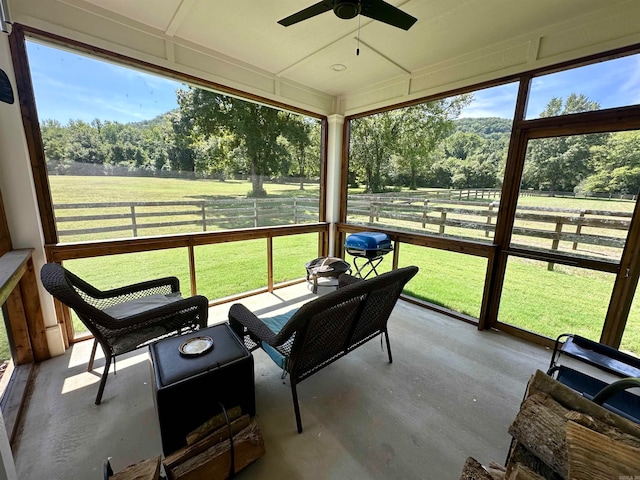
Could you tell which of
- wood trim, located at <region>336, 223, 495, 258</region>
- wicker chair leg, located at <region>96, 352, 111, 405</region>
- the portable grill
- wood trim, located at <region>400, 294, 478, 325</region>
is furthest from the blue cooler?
wicker chair leg, located at <region>96, 352, 111, 405</region>

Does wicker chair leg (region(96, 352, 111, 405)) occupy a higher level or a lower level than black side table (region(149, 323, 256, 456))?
lower

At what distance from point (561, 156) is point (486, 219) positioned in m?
0.86

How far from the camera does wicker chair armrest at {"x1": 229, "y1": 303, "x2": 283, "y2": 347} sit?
1.66 meters

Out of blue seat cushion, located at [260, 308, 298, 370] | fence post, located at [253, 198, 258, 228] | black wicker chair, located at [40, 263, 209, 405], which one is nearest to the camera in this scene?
black wicker chair, located at [40, 263, 209, 405]

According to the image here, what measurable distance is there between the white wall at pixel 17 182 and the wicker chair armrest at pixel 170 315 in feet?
4.09

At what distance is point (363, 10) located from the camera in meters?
1.63

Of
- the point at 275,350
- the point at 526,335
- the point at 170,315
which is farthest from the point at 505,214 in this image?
the point at 170,315

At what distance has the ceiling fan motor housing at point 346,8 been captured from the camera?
60.7 inches

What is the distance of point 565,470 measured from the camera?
94 centimetres

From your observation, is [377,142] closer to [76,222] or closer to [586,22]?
[586,22]

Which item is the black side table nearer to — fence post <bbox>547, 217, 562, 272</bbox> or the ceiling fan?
the ceiling fan

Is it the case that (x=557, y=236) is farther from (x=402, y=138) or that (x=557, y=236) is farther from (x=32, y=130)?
(x=32, y=130)

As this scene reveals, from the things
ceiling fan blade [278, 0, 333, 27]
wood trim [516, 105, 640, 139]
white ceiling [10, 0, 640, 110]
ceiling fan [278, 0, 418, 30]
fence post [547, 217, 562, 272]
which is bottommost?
fence post [547, 217, 562, 272]

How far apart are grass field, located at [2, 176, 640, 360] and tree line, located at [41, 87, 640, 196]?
166 mm
